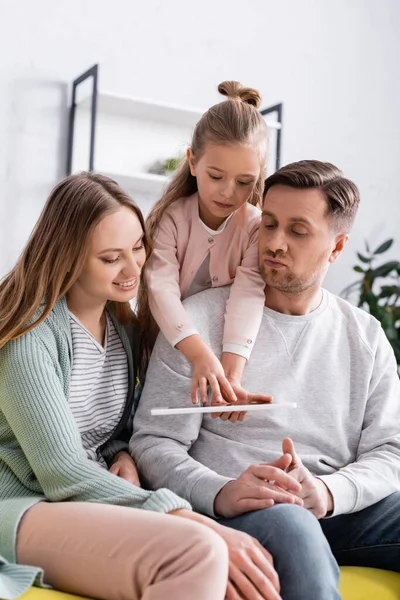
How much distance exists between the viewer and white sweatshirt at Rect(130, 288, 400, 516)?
1.57 metres

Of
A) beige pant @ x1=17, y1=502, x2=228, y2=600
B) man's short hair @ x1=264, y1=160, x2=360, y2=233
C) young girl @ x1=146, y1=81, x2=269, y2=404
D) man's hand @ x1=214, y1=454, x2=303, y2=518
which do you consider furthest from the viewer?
man's short hair @ x1=264, y1=160, x2=360, y2=233

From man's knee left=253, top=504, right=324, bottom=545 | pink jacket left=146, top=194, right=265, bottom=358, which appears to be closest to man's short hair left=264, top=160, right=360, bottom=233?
pink jacket left=146, top=194, right=265, bottom=358

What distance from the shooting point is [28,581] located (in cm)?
118

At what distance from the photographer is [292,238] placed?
1.75 m

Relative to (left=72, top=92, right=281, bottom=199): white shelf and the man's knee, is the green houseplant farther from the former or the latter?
the man's knee

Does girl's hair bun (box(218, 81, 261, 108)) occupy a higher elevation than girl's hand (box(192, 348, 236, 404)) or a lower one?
higher

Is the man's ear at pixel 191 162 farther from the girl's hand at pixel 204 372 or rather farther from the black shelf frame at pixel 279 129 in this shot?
the black shelf frame at pixel 279 129

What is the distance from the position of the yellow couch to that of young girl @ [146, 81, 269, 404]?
416mm

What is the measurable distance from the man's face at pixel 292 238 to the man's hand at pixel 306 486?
0.43 m

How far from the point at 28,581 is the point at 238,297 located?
0.76 m

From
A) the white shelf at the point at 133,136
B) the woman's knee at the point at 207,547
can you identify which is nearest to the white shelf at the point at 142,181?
the white shelf at the point at 133,136

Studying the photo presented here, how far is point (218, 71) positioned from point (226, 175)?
208cm

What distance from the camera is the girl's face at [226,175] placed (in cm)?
173

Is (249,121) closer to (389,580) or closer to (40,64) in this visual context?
(389,580)
